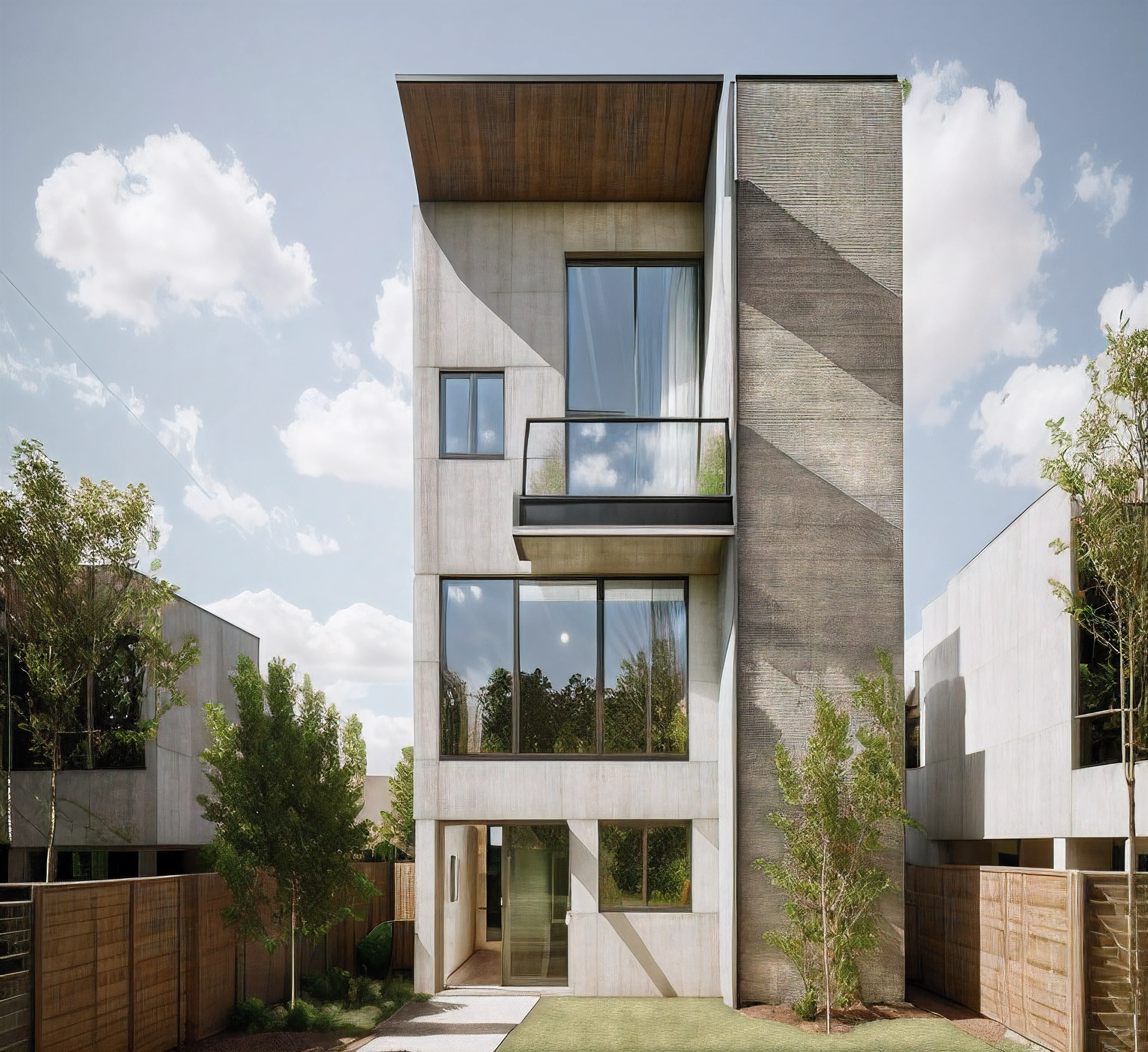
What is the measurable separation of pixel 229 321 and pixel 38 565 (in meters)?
11.5

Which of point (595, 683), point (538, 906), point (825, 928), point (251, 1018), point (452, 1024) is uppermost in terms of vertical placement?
point (595, 683)

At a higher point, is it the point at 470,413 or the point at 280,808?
the point at 470,413

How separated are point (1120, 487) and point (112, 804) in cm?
1348

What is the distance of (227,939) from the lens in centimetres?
1170

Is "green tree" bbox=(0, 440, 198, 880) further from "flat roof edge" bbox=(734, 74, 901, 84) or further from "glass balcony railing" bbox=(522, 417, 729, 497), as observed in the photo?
"flat roof edge" bbox=(734, 74, 901, 84)

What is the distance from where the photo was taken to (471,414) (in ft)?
46.9

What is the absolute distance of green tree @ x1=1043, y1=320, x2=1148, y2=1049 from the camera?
9.25 metres

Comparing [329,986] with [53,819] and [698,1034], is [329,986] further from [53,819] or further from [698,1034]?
[698,1034]

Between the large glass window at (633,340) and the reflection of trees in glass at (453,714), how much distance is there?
423 cm

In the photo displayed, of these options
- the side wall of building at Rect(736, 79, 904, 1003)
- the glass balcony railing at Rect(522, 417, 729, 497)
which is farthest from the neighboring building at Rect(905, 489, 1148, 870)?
the glass balcony railing at Rect(522, 417, 729, 497)

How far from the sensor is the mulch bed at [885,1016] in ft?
34.3

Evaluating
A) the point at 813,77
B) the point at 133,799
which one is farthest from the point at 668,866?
the point at 813,77

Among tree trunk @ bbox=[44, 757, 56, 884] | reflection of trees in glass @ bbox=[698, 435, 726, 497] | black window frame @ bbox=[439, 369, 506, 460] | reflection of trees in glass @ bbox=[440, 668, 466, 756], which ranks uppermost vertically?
black window frame @ bbox=[439, 369, 506, 460]

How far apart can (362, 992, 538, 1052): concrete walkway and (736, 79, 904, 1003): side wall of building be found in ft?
9.57
